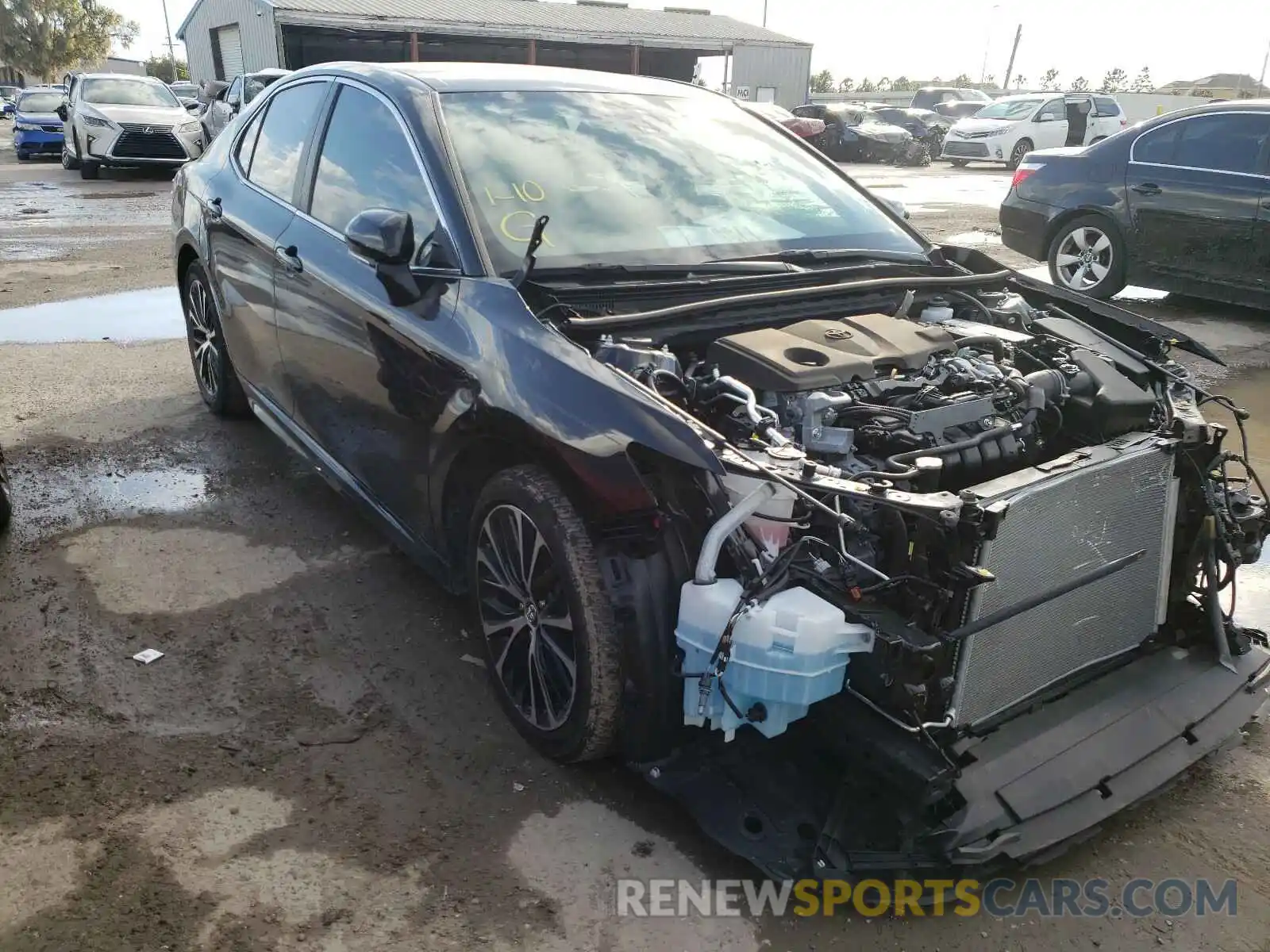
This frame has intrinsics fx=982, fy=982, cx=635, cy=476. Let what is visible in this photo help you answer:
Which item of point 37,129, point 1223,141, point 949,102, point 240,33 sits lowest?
point 1223,141

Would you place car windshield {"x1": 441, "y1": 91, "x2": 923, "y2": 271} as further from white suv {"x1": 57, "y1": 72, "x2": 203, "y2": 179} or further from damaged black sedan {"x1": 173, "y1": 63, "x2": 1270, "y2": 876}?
white suv {"x1": 57, "y1": 72, "x2": 203, "y2": 179}

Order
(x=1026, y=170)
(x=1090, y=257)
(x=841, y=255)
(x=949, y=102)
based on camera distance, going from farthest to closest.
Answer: (x=949, y=102) → (x=1026, y=170) → (x=1090, y=257) → (x=841, y=255)

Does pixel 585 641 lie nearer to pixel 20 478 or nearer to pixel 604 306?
pixel 604 306

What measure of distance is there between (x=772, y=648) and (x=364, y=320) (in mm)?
1827

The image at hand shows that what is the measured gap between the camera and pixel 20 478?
4.65 m

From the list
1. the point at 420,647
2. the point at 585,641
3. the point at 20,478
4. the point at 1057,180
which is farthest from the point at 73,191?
the point at 585,641

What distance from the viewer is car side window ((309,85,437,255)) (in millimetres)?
3176

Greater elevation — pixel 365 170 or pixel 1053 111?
pixel 1053 111

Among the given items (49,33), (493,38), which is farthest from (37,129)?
(49,33)

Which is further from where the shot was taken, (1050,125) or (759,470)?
(1050,125)

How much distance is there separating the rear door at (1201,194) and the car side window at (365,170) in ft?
22.0

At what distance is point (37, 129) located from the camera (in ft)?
70.5

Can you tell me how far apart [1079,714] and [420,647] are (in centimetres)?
207

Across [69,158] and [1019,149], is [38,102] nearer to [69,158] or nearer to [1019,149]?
[69,158]
